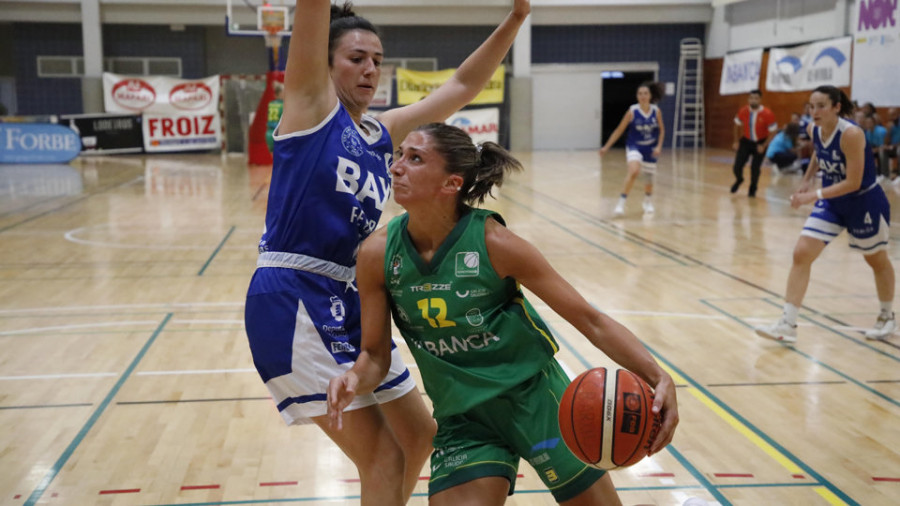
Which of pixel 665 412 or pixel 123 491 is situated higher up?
pixel 665 412

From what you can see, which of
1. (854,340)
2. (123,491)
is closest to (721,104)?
(854,340)

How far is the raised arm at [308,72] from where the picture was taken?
2520 mm

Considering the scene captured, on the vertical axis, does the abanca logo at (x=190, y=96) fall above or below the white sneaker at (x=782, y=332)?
above

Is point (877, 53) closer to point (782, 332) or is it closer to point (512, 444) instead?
point (782, 332)

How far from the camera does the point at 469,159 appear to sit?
105 inches

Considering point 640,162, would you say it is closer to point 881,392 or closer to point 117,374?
point 881,392

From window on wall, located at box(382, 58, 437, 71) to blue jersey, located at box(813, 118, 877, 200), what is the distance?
23.1 metres

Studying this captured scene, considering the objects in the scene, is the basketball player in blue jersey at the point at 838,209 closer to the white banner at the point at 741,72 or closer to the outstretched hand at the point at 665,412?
the outstretched hand at the point at 665,412

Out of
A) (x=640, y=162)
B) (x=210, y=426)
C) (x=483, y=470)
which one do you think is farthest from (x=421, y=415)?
(x=640, y=162)

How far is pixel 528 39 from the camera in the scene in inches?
1068

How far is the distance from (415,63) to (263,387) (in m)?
24.2

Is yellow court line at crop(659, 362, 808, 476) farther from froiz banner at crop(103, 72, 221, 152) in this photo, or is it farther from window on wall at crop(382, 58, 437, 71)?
window on wall at crop(382, 58, 437, 71)

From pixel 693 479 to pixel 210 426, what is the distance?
7.74 ft

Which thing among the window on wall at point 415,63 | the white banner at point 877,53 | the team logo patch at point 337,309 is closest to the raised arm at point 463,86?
the team logo patch at point 337,309
